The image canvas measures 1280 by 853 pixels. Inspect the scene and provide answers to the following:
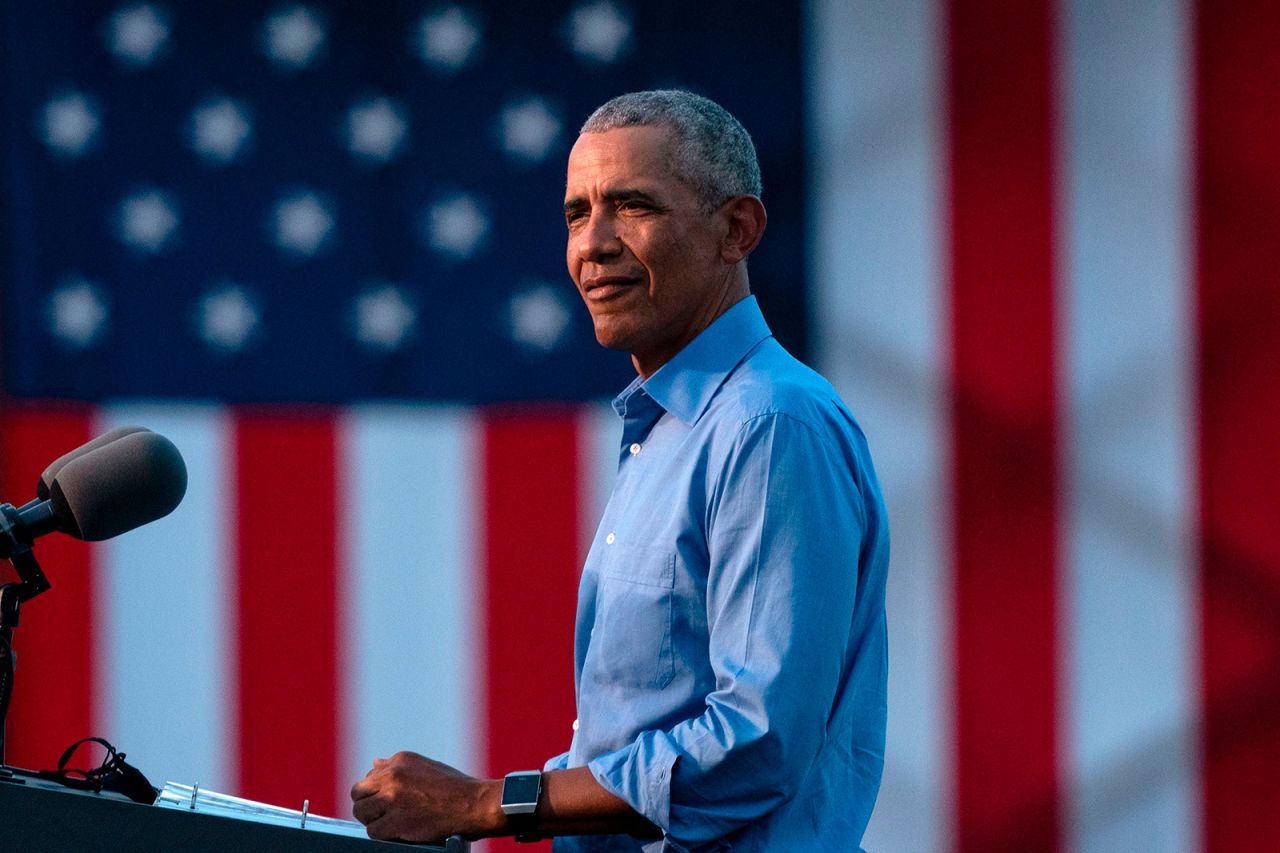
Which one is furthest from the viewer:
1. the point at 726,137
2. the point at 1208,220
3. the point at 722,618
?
the point at 1208,220

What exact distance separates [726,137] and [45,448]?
178 cm

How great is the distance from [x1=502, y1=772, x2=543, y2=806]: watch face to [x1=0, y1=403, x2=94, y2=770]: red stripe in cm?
175

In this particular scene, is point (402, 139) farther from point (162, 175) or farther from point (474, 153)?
point (162, 175)

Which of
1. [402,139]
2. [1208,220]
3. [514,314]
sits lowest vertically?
[514,314]

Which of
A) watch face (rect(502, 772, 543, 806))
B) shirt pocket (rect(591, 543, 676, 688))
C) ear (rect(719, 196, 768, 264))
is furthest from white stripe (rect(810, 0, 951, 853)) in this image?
watch face (rect(502, 772, 543, 806))

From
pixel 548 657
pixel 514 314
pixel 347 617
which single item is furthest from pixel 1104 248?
pixel 347 617

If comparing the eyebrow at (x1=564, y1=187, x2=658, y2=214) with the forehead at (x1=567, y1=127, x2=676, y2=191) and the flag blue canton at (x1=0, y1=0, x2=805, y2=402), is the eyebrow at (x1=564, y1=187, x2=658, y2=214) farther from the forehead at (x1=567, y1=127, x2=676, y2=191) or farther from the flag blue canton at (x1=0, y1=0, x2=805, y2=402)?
the flag blue canton at (x1=0, y1=0, x2=805, y2=402)

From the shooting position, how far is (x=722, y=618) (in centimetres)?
97

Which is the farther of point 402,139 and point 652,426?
point 402,139

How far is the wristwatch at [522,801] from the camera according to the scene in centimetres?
99

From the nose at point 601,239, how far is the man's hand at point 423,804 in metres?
0.42

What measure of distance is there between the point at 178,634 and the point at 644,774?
1.77 m

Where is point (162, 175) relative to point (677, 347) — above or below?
above

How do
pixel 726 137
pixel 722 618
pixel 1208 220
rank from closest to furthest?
1. pixel 722 618
2. pixel 726 137
3. pixel 1208 220
